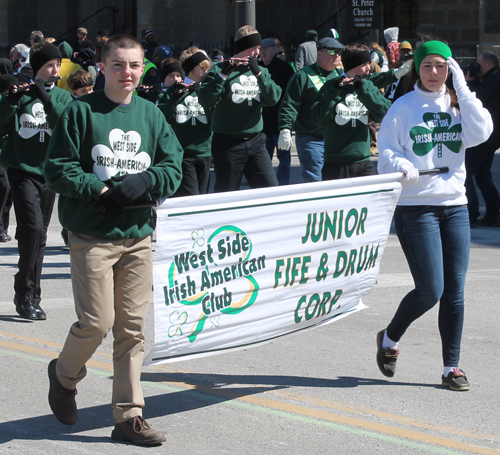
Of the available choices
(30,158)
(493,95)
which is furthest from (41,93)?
(493,95)

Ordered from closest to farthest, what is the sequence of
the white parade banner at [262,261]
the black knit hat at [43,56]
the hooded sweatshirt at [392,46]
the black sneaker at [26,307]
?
the white parade banner at [262,261], the black sneaker at [26,307], the black knit hat at [43,56], the hooded sweatshirt at [392,46]

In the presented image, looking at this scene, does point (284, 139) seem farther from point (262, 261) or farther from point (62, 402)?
point (62, 402)

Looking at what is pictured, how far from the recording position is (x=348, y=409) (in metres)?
5.09

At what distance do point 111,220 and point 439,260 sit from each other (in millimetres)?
1925

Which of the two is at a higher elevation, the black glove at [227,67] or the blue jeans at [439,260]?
the black glove at [227,67]

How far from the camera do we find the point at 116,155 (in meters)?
4.52

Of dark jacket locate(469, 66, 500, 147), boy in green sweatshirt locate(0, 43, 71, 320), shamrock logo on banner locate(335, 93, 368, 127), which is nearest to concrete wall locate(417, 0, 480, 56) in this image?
dark jacket locate(469, 66, 500, 147)

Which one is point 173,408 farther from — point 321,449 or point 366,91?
point 366,91

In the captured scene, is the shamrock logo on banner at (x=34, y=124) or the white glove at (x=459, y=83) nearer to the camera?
the white glove at (x=459, y=83)

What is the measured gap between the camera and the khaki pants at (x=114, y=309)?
444 centimetres

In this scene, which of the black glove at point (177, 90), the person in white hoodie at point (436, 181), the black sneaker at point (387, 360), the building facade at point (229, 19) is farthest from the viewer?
the building facade at point (229, 19)

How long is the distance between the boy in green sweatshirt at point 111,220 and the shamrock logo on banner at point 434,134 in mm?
1553

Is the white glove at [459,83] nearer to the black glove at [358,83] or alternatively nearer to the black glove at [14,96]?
the black glove at [358,83]

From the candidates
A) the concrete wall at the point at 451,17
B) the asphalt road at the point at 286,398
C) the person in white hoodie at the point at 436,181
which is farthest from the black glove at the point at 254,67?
the concrete wall at the point at 451,17
